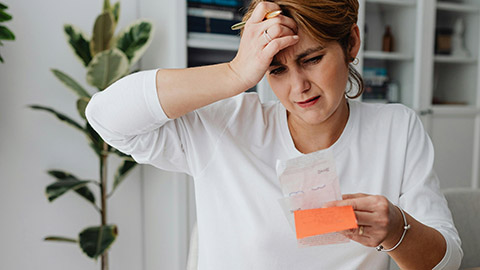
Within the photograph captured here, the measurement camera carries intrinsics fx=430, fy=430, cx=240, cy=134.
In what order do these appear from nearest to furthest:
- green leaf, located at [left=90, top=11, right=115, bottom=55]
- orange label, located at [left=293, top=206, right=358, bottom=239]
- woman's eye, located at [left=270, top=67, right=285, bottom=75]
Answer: orange label, located at [left=293, top=206, right=358, bottom=239] < woman's eye, located at [left=270, top=67, right=285, bottom=75] < green leaf, located at [left=90, top=11, right=115, bottom=55]

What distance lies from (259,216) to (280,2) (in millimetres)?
505

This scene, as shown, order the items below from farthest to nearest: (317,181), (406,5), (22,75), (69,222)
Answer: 1. (406,5)
2. (69,222)
3. (22,75)
4. (317,181)

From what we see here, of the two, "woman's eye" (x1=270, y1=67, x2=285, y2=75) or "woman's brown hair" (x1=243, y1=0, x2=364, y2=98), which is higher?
"woman's brown hair" (x1=243, y1=0, x2=364, y2=98)

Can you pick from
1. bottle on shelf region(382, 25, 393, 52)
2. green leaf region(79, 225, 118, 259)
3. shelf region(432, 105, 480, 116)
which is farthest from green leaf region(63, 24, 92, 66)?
shelf region(432, 105, 480, 116)

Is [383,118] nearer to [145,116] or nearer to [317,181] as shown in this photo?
[317,181]

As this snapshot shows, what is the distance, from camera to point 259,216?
3.39 feet

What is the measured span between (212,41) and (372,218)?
5.30ft

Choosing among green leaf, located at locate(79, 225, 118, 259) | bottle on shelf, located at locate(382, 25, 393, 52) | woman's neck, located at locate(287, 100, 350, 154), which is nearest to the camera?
woman's neck, located at locate(287, 100, 350, 154)

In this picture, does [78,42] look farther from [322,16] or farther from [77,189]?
[322,16]

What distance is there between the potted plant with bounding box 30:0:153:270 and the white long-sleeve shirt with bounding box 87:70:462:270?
96 cm

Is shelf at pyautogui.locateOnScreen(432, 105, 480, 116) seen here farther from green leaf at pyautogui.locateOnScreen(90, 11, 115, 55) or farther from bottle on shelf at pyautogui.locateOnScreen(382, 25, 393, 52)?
green leaf at pyautogui.locateOnScreen(90, 11, 115, 55)

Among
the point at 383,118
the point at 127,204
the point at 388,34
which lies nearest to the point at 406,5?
the point at 388,34

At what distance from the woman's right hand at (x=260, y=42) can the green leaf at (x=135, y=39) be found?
1179 millimetres

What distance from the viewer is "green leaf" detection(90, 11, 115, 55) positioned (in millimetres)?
1978
